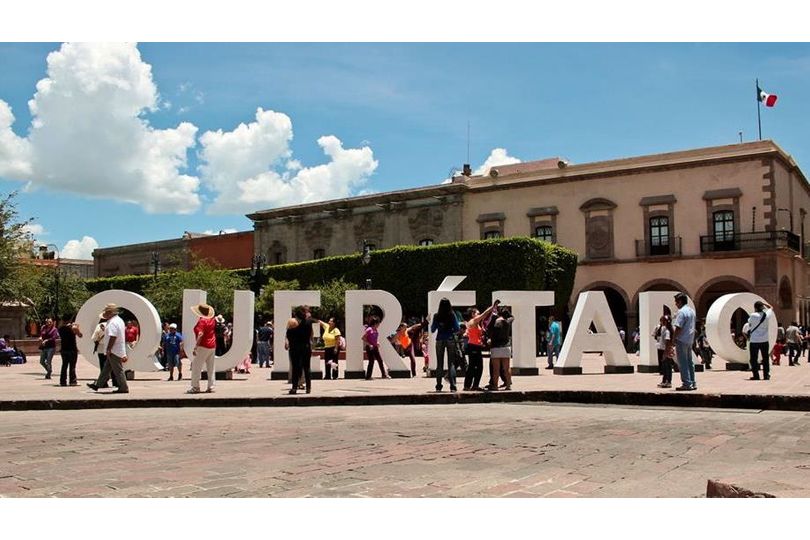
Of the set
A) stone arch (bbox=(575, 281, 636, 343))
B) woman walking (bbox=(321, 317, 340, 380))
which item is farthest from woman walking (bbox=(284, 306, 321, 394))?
stone arch (bbox=(575, 281, 636, 343))

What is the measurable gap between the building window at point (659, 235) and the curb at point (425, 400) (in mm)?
26780

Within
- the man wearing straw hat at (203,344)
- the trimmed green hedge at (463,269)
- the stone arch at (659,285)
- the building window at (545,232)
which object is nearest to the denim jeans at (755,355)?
the man wearing straw hat at (203,344)

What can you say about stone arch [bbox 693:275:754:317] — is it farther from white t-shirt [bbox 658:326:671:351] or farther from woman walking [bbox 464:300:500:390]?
woman walking [bbox 464:300:500:390]

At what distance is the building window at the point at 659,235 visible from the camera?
1462 inches

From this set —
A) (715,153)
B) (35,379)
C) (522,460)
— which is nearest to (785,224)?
(715,153)

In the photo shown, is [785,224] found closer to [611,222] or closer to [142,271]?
[611,222]

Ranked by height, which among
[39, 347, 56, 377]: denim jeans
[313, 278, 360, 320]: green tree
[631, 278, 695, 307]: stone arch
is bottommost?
[39, 347, 56, 377]: denim jeans

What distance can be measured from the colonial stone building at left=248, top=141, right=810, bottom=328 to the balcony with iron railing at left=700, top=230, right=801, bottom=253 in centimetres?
4

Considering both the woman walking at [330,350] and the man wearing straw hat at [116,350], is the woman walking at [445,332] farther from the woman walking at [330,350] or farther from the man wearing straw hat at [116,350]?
the man wearing straw hat at [116,350]

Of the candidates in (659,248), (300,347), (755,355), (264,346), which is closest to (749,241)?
(659,248)

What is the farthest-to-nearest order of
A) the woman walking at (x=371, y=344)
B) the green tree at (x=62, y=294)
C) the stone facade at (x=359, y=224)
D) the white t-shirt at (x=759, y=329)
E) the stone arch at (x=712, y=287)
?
the green tree at (x=62, y=294) < the stone facade at (x=359, y=224) < the stone arch at (x=712, y=287) < the woman walking at (x=371, y=344) < the white t-shirt at (x=759, y=329)

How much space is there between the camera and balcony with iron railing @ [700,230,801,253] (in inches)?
1355

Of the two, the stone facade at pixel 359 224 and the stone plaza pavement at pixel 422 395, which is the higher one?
the stone facade at pixel 359 224

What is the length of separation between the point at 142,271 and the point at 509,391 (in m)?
48.4
